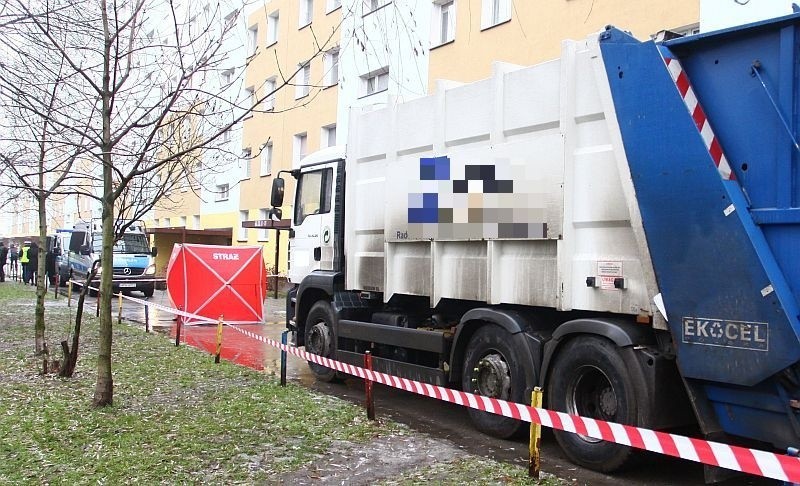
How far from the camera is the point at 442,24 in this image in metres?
17.9

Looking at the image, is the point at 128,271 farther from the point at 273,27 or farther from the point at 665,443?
the point at 665,443

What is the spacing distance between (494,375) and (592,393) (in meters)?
0.96

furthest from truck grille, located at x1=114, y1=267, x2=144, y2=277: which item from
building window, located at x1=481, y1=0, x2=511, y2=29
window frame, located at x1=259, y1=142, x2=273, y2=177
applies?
building window, located at x1=481, y1=0, x2=511, y2=29

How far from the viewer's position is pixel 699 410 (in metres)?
4.65

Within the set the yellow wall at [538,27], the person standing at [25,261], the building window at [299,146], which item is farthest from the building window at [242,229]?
the yellow wall at [538,27]

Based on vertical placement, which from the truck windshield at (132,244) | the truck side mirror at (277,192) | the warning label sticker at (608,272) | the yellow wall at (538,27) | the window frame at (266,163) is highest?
the yellow wall at (538,27)

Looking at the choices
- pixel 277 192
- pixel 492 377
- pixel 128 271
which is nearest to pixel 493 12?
pixel 277 192

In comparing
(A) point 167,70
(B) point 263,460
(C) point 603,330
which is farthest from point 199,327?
(C) point 603,330

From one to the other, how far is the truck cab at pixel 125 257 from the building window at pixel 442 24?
38.5ft

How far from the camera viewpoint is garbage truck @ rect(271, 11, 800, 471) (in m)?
4.26

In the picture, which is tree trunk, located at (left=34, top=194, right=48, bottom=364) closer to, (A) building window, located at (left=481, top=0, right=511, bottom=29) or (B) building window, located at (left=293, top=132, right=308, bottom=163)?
(A) building window, located at (left=481, top=0, right=511, bottom=29)

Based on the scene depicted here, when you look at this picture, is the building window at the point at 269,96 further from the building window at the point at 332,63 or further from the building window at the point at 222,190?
the building window at the point at 222,190

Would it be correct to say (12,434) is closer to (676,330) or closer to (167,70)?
(167,70)

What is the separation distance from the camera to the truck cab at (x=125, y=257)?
23375 mm
